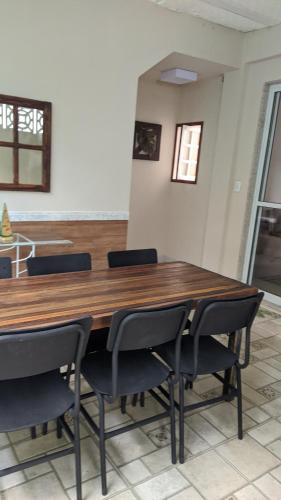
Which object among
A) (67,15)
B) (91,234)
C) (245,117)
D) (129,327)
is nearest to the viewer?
(129,327)

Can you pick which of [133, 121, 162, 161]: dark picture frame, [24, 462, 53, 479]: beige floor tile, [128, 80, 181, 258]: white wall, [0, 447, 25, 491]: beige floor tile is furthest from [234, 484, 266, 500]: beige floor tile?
[133, 121, 162, 161]: dark picture frame

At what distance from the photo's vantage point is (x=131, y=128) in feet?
12.5

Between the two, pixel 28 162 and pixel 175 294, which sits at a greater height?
pixel 28 162

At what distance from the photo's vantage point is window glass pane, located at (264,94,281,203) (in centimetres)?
409

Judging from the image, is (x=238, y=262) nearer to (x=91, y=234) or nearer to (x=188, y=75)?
(x=91, y=234)

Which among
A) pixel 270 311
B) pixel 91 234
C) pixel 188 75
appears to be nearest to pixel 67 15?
pixel 188 75

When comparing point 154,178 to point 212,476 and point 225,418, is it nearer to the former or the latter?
point 225,418

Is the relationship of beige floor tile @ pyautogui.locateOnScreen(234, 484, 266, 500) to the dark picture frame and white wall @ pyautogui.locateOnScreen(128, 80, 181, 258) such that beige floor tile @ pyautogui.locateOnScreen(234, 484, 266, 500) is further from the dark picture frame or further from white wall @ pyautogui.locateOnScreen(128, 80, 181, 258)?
the dark picture frame

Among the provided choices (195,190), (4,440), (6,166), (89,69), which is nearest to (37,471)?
(4,440)

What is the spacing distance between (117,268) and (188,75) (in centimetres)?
295

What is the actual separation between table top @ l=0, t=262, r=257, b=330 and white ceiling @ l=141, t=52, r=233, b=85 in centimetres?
259

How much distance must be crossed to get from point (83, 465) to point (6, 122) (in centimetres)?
271

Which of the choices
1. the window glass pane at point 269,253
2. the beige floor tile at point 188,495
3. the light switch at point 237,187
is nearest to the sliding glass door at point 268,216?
the window glass pane at point 269,253

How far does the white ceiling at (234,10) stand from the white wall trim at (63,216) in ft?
6.82
